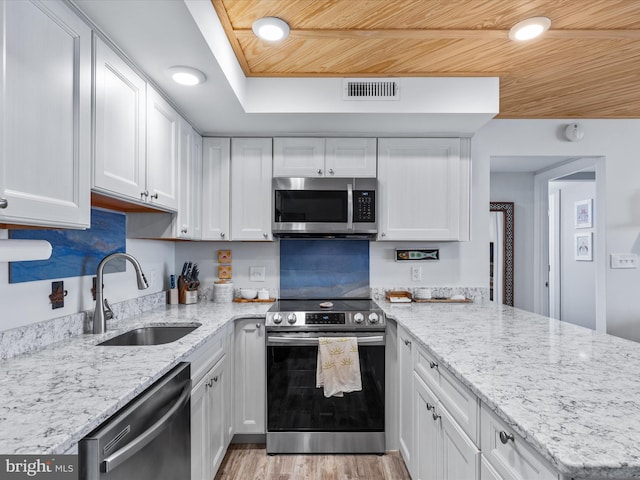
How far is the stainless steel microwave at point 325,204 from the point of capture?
2574 mm

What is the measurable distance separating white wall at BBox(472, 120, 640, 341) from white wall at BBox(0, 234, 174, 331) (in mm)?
2570

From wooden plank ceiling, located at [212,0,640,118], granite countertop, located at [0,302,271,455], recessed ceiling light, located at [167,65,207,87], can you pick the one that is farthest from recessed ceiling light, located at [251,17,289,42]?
granite countertop, located at [0,302,271,455]

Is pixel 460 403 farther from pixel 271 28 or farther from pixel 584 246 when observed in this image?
pixel 584 246

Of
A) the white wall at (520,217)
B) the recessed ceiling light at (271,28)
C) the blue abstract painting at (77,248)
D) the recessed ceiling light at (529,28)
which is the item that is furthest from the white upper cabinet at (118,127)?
the white wall at (520,217)

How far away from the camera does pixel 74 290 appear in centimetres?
168

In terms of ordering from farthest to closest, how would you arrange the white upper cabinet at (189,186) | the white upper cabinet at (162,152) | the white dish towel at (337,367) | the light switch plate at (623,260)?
the light switch plate at (623,260) → the white upper cabinet at (189,186) → the white dish towel at (337,367) → the white upper cabinet at (162,152)

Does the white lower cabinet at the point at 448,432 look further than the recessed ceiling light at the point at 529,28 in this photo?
No

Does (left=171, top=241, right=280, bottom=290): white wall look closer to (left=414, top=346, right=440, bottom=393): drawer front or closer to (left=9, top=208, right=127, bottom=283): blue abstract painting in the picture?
(left=9, top=208, right=127, bottom=283): blue abstract painting

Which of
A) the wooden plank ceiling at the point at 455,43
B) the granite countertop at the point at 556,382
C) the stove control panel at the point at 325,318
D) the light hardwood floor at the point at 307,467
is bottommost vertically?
the light hardwood floor at the point at 307,467

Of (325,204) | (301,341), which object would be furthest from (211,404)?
(325,204)

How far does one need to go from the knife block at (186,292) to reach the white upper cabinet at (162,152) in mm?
721

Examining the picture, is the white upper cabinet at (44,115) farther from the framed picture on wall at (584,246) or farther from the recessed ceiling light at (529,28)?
the framed picture on wall at (584,246)

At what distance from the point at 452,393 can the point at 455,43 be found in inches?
66.9

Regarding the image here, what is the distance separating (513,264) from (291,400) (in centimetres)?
313
